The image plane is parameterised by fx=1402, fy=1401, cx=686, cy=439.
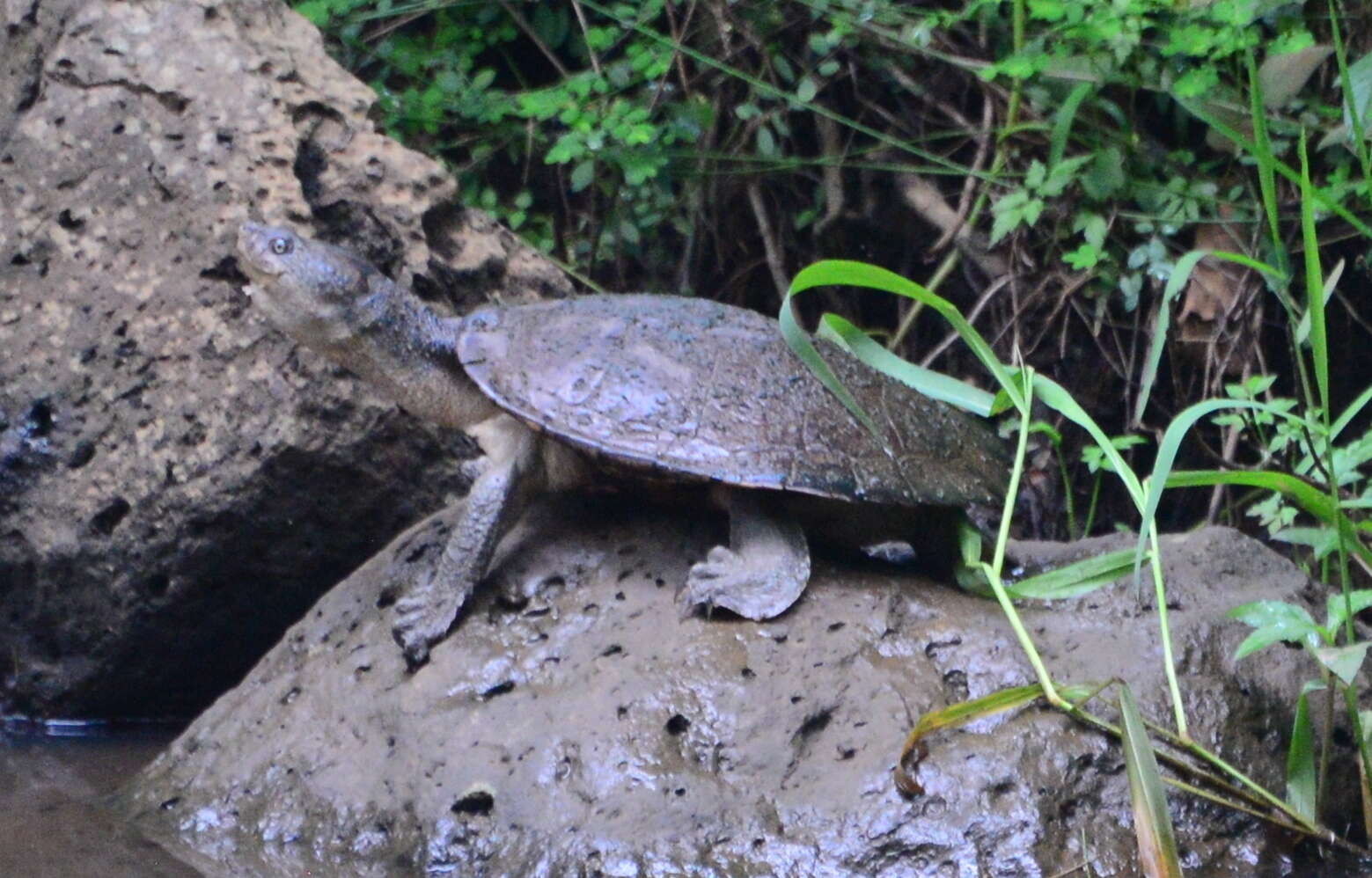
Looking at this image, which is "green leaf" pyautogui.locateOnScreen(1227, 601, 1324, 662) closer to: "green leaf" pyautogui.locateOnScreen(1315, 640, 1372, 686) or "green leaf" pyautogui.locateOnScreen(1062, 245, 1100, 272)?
"green leaf" pyautogui.locateOnScreen(1315, 640, 1372, 686)

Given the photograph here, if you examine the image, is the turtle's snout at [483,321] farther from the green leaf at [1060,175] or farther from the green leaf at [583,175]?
the green leaf at [1060,175]

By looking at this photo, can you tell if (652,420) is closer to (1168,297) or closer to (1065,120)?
(1168,297)

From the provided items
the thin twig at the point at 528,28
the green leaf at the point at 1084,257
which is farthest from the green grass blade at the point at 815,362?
the thin twig at the point at 528,28

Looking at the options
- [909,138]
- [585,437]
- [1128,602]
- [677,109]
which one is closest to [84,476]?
[585,437]

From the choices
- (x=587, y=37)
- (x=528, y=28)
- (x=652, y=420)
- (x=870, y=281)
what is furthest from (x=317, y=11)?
(x=870, y=281)

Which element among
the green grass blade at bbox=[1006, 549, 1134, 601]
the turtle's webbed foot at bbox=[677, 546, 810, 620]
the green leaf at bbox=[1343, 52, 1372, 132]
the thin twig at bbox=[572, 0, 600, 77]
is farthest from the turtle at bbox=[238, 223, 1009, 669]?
the thin twig at bbox=[572, 0, 600, 77]
